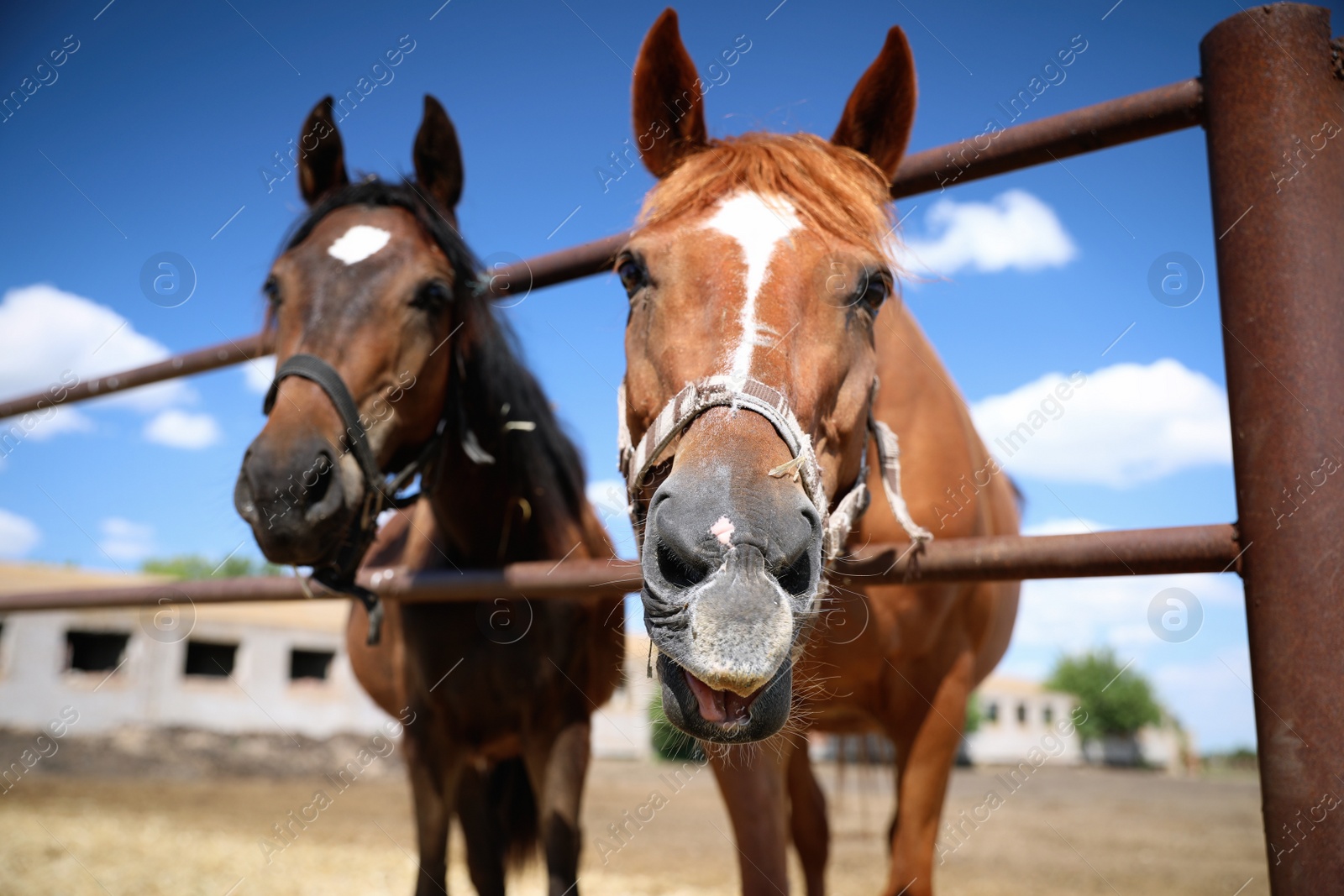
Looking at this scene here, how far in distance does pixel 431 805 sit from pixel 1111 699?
47147mm

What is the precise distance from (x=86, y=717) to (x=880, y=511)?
20.8 m

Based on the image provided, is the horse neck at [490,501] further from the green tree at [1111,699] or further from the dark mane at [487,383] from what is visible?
the green tree at [1111,699]

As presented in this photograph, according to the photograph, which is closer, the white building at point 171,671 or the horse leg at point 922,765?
the horse leg at point 922,765

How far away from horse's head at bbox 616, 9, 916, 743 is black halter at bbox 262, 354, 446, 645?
846 millimetres

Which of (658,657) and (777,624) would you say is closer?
(777,624)

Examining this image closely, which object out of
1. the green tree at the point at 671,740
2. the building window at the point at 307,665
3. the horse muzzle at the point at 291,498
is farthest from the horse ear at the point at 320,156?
the building window at the point at 307,665

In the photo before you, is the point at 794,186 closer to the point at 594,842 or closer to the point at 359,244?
the point at 359,244

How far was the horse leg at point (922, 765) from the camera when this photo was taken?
218cm

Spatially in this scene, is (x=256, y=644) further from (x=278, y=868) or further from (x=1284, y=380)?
(x=1284, y=380)

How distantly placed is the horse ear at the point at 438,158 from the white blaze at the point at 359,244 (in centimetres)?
40

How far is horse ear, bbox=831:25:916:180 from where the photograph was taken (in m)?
1.84

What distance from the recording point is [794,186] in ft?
5.56

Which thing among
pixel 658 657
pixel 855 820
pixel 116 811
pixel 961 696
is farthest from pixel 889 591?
pixel 855 820

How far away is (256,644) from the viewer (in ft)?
68.2
